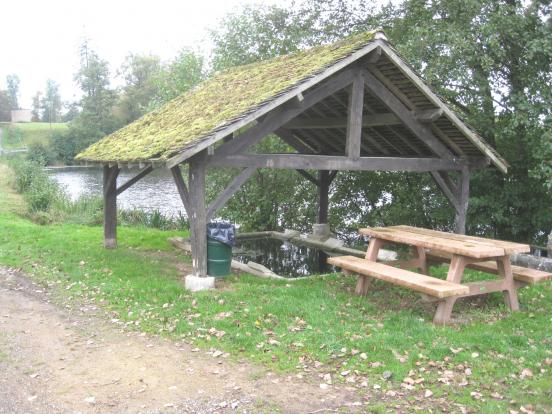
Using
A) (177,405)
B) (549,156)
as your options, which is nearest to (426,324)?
(177,405)

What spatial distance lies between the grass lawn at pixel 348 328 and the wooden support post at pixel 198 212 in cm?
51

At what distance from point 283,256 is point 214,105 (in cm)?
560

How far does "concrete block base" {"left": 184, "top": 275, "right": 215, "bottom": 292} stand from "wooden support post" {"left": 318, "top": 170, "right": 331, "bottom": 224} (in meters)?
6.45

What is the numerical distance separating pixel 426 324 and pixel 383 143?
19.4ft

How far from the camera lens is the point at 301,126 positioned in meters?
11.5

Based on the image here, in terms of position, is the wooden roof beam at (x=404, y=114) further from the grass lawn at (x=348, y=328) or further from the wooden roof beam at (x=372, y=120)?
the grass lawn at (x=348, y=328)

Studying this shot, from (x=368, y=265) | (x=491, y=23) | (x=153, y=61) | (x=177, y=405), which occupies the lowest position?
(x=177, y=405)

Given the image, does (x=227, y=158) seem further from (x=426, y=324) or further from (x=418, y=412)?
(x=418, y=412)

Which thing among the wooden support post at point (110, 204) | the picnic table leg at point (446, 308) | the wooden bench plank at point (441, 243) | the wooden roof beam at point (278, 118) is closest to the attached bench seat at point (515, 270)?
the wooden bench plank at point (441, 243)

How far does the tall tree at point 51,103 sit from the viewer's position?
308 ft

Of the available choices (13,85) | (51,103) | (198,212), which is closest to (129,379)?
(198,212)

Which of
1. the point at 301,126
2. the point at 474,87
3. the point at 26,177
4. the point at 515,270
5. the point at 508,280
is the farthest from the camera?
the point at 26,177

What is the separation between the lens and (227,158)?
787cm

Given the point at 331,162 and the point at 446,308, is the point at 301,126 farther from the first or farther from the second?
the point at 446,308
